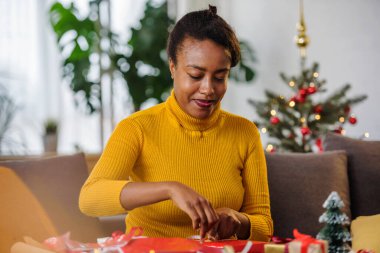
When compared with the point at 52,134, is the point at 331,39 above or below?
above

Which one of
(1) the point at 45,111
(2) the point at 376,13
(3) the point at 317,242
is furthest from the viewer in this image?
(1) the point at 45,111

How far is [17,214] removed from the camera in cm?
226

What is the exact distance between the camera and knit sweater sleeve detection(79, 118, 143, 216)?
167cm

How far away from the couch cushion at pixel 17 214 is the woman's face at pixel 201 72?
31.2 inches

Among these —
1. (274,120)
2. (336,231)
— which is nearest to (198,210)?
(336,231)

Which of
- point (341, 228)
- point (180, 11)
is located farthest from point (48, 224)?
point (180, 11)

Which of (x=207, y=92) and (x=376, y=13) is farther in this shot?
(x=376, y=13)

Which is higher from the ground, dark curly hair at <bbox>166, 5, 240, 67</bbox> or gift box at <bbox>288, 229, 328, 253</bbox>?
dark curly hair at <bbox>166, 5, 240, 67</bbox>

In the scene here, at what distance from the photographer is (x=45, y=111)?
547cm

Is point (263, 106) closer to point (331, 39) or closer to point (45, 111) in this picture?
Result: point (331, 39)

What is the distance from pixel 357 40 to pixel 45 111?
263 cm

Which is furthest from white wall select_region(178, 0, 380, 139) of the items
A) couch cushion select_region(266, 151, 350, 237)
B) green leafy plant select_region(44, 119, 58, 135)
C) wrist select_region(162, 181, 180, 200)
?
wrist select_region(162, 181, 180, 200)

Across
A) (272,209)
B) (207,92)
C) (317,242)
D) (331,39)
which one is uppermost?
(331,39)

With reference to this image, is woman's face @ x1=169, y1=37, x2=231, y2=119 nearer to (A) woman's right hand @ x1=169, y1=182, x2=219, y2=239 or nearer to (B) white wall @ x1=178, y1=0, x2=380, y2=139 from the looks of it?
(A) woman's right hand @ x1=169, y1=182, x2=219, y2=239
